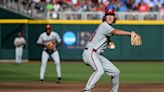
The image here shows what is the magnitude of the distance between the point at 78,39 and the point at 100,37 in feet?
60.4

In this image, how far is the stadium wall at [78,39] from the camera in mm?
28109

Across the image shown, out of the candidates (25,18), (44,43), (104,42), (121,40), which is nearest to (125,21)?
(121,40)

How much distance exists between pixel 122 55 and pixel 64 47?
3144 mm

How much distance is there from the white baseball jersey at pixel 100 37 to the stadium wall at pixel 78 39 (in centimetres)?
1758

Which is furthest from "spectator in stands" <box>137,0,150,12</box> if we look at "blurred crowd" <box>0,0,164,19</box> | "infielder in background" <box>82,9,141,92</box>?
"infielder in background" <box>82,9,141,92</box>

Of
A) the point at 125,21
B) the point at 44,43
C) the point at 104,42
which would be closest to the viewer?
the point at 104,42

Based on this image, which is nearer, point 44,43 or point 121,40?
point 44,43

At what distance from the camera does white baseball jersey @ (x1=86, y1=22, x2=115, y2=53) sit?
399 inches

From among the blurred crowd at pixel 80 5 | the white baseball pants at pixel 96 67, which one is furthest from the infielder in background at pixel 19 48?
the white baseball pants at pixel 96 67

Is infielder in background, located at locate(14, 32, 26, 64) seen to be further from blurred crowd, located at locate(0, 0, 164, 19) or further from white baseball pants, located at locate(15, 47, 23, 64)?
blurred crowd, located at locate(0, 0, 164, 19)

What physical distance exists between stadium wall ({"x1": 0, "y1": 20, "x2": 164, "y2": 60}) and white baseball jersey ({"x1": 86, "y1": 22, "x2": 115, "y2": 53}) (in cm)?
1758

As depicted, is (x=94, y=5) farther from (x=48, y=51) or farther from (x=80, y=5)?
(x=48, y=51)

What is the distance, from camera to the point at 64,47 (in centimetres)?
2838

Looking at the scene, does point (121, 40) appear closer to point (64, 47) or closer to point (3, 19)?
point (64, 47)
